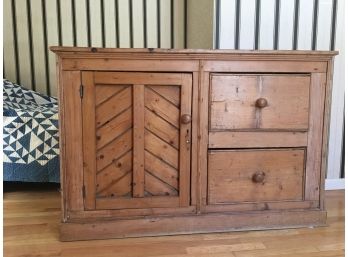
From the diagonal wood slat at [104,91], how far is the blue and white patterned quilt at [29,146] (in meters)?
0.80

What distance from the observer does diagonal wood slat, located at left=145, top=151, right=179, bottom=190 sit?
1.41 metres

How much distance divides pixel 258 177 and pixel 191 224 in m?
0.36

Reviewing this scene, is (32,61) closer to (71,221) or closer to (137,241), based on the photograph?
(71,221)

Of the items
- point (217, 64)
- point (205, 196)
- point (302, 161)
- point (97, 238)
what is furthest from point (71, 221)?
point (302, 161)

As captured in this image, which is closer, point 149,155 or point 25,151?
point 149,155

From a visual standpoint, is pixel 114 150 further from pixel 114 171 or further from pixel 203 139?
pixel 203 139

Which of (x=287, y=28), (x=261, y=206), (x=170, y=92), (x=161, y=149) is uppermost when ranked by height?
(x=287, y=28)

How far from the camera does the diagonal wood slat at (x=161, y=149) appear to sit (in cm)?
139

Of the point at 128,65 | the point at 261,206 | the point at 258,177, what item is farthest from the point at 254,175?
the point at 128,65

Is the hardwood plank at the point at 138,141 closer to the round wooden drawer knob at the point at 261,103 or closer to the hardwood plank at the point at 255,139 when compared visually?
the hardwood plank at the point at 255,139

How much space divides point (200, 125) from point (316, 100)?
0.53m

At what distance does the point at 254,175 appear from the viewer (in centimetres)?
147

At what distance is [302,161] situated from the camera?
58.9 inches

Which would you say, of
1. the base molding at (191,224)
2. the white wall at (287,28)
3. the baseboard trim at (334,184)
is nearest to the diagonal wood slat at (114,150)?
the base molding at (191,224)
